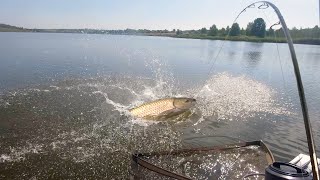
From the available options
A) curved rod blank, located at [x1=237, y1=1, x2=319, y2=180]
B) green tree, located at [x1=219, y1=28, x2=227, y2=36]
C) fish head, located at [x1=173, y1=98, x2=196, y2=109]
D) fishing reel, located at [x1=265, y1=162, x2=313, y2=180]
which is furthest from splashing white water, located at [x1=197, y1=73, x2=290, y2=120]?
green tree, located at [x1=219, y1=28, x2=227, y2=36]

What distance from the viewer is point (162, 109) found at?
19.1 meters

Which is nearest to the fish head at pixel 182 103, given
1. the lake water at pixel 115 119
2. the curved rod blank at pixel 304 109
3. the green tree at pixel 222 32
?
the lake water at pixel 115 119

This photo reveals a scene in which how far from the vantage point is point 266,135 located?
16469 millimetres

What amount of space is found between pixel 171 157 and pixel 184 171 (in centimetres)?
88

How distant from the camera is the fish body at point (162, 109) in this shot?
18.4 m

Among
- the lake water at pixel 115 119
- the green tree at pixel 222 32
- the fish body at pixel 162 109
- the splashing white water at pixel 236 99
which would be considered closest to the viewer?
the lake water at pixel 115 119

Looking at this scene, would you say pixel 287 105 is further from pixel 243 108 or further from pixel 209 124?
pixel 209 124

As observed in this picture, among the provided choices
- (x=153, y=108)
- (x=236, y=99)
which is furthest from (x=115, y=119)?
(x=236, y=99)

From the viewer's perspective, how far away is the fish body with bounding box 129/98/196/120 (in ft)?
60.5

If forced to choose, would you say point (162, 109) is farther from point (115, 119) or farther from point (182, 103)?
point (115, 119)

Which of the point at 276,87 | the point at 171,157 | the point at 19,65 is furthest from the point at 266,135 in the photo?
the point at 19,65

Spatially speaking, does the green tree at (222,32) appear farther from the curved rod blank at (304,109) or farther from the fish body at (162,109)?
the curved rod blank at (304,109)

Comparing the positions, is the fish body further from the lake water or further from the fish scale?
the lake water

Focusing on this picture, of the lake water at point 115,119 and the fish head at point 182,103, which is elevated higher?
the fish head at point 182,103
